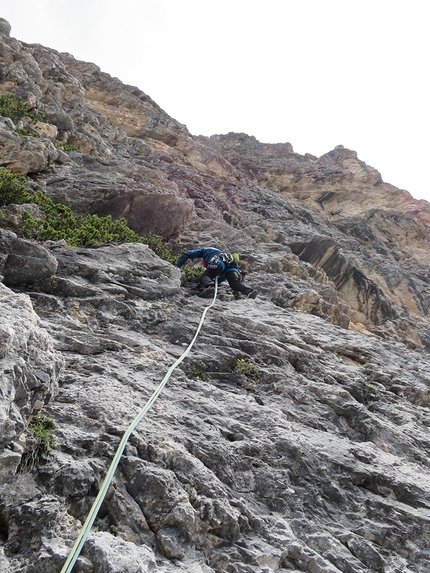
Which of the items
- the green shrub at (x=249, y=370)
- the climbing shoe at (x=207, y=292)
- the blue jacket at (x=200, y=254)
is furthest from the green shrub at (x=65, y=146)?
the green shrub at (x=249, y=370)

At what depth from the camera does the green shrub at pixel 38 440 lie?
11.2ft

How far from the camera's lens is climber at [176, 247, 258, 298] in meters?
10.7

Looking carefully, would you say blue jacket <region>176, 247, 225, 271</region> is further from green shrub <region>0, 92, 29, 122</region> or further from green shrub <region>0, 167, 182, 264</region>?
green shrub <region>0, 92, 29, 122</region>

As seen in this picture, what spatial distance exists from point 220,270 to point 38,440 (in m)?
7.74

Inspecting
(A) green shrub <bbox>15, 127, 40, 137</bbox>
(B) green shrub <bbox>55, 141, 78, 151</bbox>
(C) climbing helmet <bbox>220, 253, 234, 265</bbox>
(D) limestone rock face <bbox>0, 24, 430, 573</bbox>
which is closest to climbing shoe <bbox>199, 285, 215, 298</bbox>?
(D) limestone rock face <bbox>0, 24, 430, 573</bbox>

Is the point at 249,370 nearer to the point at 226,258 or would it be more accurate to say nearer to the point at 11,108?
the point at 226,258

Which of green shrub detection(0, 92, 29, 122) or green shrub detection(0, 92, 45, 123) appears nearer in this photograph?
green shrub detection(0, 92, 29, 122)

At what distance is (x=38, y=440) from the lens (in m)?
3.57

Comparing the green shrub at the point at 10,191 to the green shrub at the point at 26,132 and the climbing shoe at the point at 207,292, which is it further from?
the green shrub at the point at 26,132

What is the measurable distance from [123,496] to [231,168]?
31589 mm

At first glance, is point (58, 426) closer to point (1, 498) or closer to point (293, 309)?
point (1, 498)

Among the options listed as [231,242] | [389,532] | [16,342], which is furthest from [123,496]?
[231,242]

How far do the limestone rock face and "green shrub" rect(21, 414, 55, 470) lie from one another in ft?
0.11

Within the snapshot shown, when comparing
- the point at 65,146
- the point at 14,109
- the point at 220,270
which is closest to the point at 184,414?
the point at 220,270
